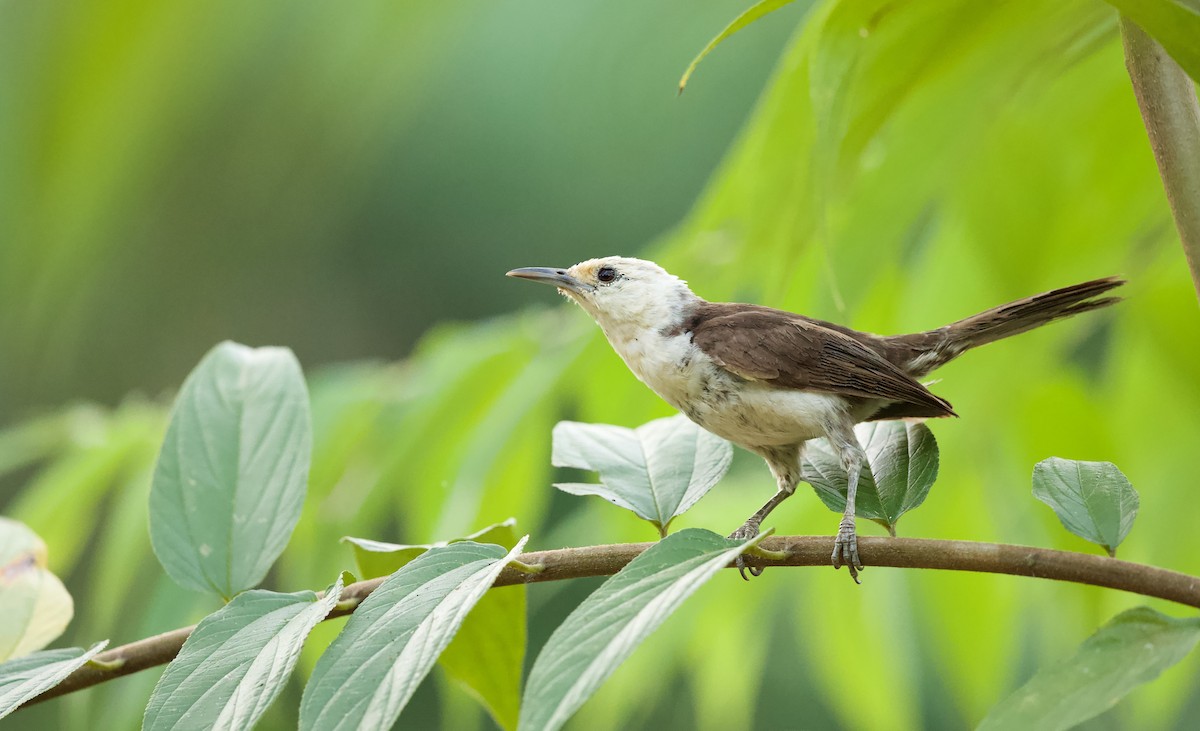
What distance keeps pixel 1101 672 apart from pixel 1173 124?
225mm

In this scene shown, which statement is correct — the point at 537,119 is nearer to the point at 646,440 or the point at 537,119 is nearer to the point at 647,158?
the point at 647,158

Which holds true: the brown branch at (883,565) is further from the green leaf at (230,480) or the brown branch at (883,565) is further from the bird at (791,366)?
the bird at (791,366)

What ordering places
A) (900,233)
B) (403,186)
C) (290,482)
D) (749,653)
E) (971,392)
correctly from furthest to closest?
(403,186), (749,653), (971,392), (900,233), (290,482)

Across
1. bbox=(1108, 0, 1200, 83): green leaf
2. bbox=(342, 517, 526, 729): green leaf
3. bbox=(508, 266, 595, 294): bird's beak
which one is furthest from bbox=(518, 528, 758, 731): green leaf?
bbox=(508, 266, 595, 294): bird's beak

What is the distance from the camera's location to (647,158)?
3.61 m

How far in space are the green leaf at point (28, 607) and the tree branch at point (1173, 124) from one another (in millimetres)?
611

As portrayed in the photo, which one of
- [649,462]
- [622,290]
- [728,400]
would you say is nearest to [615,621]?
[649,462]

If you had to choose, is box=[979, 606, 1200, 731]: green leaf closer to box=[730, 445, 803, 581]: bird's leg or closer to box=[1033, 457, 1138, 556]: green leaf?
box=[1033, 457, 1138, 556]: green leaf

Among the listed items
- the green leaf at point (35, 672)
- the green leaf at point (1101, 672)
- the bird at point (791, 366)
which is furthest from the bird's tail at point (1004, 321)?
the green leaf at point (35, 672)

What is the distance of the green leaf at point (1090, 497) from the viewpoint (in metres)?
0.47

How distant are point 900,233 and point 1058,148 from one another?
0.20m

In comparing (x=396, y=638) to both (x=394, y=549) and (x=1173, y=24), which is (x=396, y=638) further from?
(x=1173, y=24)

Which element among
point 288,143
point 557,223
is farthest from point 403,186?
point 557,223

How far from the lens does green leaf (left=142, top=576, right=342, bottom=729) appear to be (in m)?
0.43
